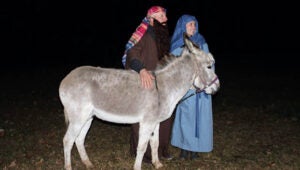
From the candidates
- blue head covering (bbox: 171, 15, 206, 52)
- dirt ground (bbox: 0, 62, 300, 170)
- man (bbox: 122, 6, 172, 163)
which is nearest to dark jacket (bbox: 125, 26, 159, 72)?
man (bbox: 122, 6, 172, 163)

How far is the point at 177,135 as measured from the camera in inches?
243

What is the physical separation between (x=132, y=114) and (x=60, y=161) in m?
1.98

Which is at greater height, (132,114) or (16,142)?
(132,114)

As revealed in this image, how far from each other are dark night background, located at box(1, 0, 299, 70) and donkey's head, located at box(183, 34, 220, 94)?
659 inches

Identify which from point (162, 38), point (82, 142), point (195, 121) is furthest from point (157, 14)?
point (82, 142)

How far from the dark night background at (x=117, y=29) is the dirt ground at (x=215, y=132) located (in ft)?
30.6

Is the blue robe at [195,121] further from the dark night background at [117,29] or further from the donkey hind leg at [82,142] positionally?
the dark night background at [117,29]

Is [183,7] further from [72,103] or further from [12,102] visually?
Result: [72,103]

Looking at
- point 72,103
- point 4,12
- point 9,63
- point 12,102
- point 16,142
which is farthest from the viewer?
point 4,12

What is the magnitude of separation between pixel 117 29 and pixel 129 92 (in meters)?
33.8

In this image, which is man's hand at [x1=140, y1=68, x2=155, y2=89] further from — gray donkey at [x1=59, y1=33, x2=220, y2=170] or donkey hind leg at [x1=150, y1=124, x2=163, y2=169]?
donkey hind leg at [x1=150, y1=124, x2=163, y2=169]

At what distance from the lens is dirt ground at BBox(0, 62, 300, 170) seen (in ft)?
20.8

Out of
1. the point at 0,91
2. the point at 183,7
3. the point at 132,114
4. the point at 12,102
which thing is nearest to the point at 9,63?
the point at 0,91

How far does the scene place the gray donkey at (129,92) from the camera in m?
5.11
